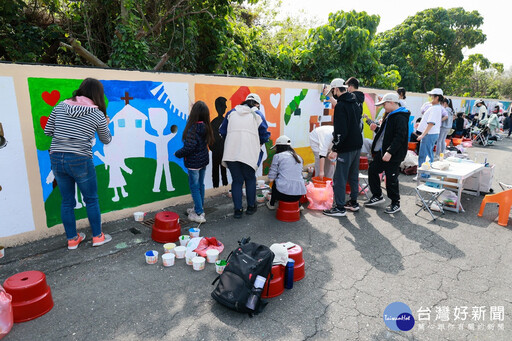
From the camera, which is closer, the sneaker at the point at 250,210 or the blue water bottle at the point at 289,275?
the blue water bottle at the point at 289,275

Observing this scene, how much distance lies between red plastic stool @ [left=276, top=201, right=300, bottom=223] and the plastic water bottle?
2.25m

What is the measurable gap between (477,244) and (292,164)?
2.82 metres

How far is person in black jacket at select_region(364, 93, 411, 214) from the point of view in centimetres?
520

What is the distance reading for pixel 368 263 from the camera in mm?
3896

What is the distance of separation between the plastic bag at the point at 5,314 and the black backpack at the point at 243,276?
163 cm

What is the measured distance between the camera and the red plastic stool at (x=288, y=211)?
5086 millimetres

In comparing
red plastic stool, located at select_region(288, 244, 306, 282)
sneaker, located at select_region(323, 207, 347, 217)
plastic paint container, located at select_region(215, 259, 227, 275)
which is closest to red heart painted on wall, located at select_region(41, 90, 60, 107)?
plastic paint container, located at select_region(215, 259, 227, 275)

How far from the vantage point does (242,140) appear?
4883 mm

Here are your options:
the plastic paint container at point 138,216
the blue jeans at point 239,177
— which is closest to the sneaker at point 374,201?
the blue jeans at point 239,177

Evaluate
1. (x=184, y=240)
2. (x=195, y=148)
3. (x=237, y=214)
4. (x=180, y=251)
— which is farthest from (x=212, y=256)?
(x=195, y=148)

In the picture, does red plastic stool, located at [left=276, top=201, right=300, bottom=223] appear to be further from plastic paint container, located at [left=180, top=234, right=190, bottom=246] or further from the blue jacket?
plastic paint container, located at [left=180, top=234, right=190, bottom=246]

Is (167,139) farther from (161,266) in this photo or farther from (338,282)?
(338,282)

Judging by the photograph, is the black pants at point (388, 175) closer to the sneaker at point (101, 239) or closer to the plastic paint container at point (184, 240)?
the plastic paint container at point (184, 240)

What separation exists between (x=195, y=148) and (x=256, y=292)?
238cm
